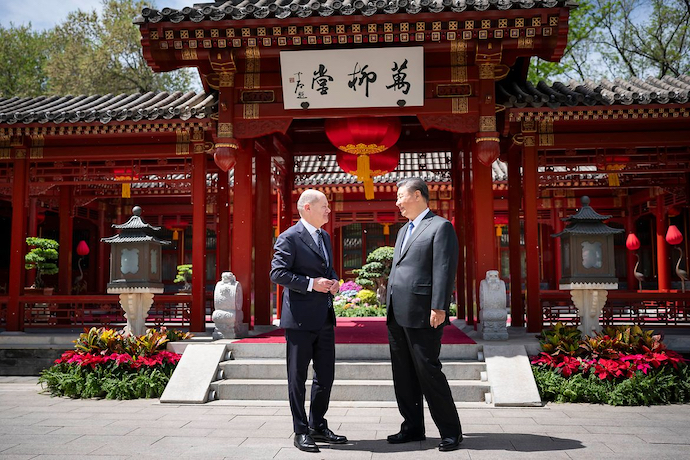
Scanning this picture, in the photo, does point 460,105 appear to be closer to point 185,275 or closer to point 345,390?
point 345,390

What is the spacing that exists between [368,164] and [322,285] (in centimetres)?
453

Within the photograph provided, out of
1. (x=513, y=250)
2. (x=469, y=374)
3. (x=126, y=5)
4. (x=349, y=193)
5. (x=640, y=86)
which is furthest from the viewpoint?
(x=126, y=5)

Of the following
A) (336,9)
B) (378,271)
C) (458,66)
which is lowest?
(378,271)

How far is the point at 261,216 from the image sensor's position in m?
9.48

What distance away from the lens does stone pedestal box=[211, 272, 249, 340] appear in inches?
288

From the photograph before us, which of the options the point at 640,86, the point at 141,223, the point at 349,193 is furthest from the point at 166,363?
the point at 349,193

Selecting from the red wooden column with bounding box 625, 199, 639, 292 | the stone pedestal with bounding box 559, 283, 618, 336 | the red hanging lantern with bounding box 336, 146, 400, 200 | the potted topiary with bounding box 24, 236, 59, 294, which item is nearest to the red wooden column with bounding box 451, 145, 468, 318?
the red hanging lantern with bounding box 336, 146, 400, 200

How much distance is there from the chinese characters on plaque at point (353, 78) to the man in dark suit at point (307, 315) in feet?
11.6

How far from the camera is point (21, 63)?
969 inches

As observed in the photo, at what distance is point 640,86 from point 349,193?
9119 mm

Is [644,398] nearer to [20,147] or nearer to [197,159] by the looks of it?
[197,159]

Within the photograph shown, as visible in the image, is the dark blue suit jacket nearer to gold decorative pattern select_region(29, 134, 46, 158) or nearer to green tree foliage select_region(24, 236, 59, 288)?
gold decorative pattern select_region(29, 134, 46, 158)

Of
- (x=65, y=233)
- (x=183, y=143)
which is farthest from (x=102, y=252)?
(x=183, y=143)

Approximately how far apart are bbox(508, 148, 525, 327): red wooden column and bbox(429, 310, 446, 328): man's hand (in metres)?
5.53
